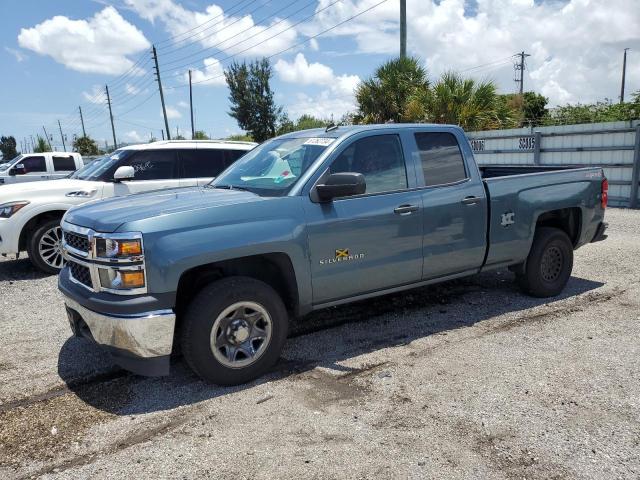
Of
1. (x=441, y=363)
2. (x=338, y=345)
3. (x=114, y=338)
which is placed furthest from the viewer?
(x=338, y=345)

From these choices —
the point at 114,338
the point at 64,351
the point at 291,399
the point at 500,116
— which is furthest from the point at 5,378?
the point at 500,116

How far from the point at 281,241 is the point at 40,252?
510 cm

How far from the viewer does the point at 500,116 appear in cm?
1708

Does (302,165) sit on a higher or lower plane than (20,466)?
higher

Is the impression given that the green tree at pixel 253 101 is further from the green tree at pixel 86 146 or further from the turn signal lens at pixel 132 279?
the turn signal lens at pixel 132 279

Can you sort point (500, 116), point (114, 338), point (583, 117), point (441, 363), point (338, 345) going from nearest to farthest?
point (114, 338) → point (441, 363) → point (338, 345) → point (500, 116) → point (583, 117)

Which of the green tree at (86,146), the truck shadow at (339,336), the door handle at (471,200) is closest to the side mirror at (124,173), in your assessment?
the truck shadow at (339,336)

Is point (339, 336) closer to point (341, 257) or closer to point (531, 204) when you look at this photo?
point (341, 257)

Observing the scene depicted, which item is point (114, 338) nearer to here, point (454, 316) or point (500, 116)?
point (454, 316)

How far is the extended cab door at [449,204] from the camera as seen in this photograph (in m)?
4.78

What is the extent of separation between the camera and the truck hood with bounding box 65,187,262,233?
3.62 meters

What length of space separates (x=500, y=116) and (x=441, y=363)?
14558mm

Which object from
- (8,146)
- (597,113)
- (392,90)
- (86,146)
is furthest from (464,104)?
(8,146)

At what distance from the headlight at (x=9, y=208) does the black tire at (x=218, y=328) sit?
16.1ft
